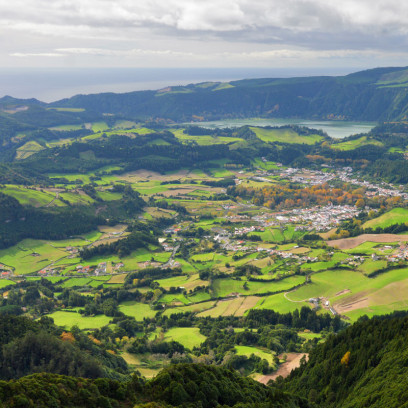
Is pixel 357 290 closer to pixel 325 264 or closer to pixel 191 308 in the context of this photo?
pixel 325 264

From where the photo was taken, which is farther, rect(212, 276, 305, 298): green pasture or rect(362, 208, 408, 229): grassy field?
rect(362, 208, 408, 229): grassy field

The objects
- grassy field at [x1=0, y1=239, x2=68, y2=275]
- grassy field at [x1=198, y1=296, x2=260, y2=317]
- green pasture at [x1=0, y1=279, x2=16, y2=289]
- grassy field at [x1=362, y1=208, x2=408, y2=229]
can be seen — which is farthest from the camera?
grassy field at [x1=362, y1=208, x2=408, y2=229]

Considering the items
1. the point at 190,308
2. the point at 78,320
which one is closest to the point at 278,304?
the point at 190,308

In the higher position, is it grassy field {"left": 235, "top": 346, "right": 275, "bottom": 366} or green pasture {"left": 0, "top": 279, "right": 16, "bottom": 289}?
grassy field {"left": 235, "top": 346, "right": 275, "bottom": 366}

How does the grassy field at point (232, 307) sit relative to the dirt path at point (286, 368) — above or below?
below

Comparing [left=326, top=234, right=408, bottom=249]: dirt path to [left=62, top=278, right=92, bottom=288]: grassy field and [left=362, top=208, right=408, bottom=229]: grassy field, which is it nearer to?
[left=362, top=208, right=408, bottom=229]: grassy field

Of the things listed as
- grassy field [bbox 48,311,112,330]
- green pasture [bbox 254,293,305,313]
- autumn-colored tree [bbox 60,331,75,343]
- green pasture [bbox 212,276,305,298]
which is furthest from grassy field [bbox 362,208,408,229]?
autumn-colored tree [bbox 60,331,75,343]

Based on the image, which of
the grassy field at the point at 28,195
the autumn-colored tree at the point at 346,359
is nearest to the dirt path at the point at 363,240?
the autumn-colored tree at the point at 346,359

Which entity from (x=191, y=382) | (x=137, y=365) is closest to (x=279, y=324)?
(x=137, y=365)

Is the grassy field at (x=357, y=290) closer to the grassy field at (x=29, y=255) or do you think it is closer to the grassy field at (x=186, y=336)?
the grassy field at (x=186, y=336)

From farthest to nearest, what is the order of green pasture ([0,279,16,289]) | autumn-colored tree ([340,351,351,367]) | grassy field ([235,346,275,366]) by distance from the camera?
green pasture ([0,279,16,289]) → grassy field ([235,346,275,366]) → autumn-colored tree ([340,351,351,367])
